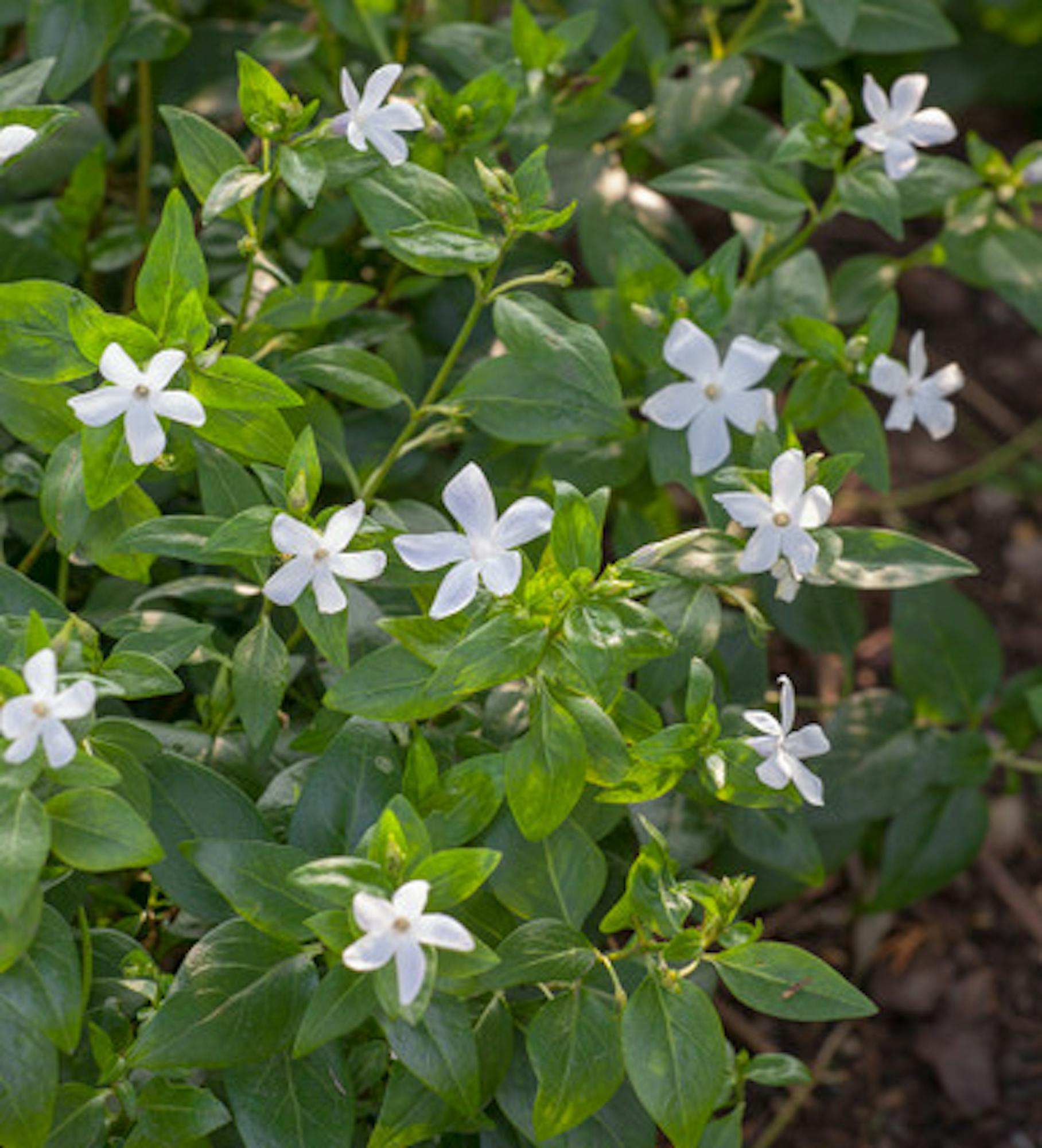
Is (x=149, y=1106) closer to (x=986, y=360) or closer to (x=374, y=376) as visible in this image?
(x=374, y=376)

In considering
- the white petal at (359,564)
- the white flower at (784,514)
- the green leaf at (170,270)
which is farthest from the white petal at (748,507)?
the green leaf at (170,270)

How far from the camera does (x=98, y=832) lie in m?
1.17

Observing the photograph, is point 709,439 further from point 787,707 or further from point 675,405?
point 787,707

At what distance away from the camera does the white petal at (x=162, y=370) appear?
1.24 m

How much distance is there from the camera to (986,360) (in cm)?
283

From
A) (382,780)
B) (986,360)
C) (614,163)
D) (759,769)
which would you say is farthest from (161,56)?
(986,360)

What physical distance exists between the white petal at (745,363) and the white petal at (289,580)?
464 millimetres

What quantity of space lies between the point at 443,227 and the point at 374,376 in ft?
0.70

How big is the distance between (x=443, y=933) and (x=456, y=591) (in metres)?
0.28

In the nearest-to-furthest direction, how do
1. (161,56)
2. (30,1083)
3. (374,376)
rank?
(30,1083), (374,376), (161,56)

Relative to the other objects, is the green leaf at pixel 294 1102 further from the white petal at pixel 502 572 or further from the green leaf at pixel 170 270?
the green leaf at pixel 170 270

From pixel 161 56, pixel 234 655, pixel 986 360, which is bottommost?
pixel 986 360

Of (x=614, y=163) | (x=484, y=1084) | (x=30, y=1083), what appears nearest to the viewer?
(x=30, y=1083)

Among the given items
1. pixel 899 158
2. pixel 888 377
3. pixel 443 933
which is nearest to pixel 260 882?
pixel 443 933
